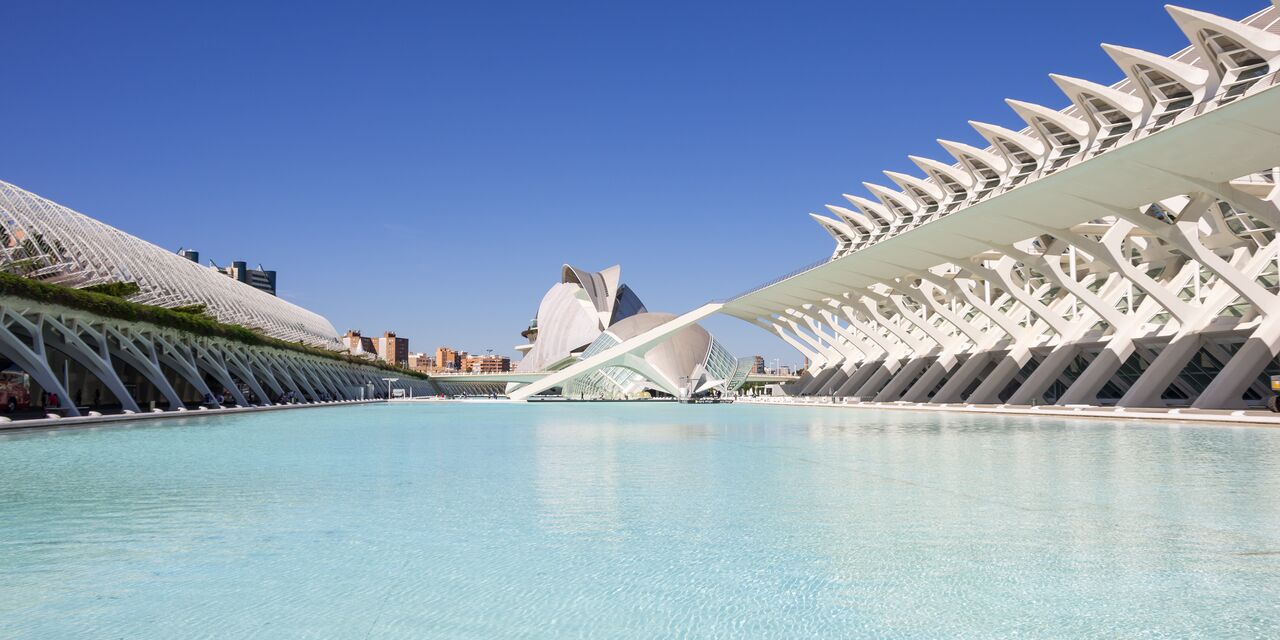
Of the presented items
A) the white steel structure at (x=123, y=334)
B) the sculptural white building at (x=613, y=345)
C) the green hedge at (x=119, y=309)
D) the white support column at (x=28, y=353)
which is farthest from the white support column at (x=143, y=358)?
the sculptural white building at (x=613, y=345)

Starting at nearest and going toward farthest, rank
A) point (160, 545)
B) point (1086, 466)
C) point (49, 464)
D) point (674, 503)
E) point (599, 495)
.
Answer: point (160, 545)
point (674, 503)
point (599, 495)
point (1086, 466)
point (49, 464)

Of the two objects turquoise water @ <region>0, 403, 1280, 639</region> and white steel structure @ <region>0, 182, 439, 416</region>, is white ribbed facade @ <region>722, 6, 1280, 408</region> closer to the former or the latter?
turquoise water @ <region>0, 403, 1280, 639</region>

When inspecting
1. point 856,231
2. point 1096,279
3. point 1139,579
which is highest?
point 856,231

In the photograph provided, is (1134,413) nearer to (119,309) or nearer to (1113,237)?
(1113,237)

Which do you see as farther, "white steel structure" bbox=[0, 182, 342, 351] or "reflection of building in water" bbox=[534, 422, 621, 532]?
"white steel structure" bbox=[0, 182, 342, 351]

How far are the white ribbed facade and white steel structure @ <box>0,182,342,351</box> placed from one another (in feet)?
85.5

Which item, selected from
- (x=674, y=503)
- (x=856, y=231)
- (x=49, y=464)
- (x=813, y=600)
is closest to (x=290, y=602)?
(x=813, y=600)

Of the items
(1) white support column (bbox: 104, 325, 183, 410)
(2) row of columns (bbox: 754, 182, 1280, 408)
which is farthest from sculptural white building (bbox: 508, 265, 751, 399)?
(1) white support column (bbox: 104, 325, 183, 410)

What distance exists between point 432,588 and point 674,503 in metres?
3.12

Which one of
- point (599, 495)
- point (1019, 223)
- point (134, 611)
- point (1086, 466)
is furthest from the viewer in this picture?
point (1019, 223)

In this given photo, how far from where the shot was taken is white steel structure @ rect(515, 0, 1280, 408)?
19219mm

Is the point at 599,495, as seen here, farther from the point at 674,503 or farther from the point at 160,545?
the point at 160,545

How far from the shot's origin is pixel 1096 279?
37062 millimetres

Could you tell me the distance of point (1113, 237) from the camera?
1048 inches
